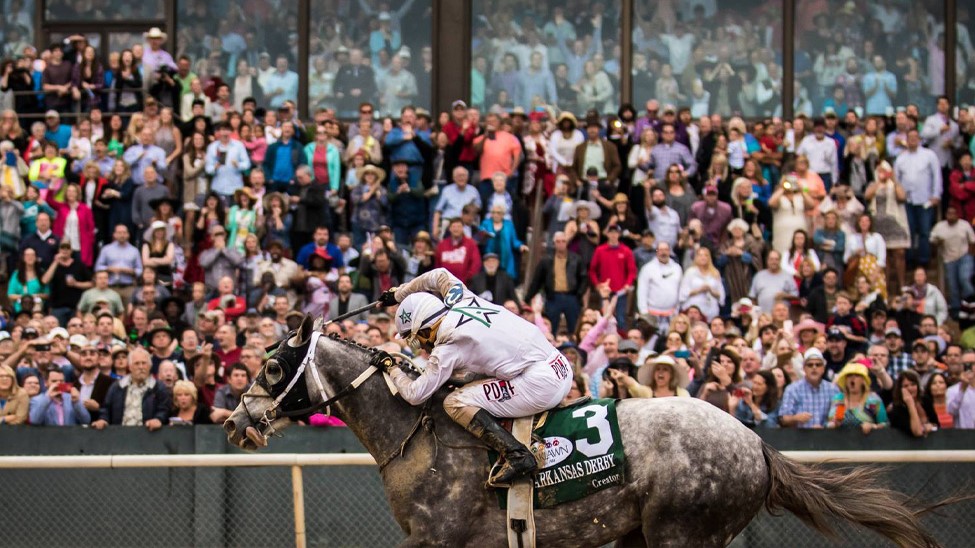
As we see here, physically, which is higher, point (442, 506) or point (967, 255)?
point (967, 255)

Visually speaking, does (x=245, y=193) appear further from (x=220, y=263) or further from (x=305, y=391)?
(x=305, y=391)

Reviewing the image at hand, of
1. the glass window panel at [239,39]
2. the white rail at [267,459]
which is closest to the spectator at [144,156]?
the glass window panel at [239,39]

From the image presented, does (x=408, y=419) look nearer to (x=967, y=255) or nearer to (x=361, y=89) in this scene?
(x=967, y=255)

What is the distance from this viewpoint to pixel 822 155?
67.7 ft

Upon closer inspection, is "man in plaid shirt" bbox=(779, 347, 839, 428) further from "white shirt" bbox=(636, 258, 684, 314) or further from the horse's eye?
the horse's eye

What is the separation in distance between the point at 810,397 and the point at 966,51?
36.3 feet

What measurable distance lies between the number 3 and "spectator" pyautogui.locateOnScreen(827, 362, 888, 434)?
481 cm

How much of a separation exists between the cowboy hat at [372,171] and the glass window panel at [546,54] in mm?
4116

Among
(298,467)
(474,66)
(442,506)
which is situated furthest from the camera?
(474,66)

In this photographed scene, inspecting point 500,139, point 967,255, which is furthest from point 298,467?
point 967,255

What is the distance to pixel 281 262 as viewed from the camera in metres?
18.8

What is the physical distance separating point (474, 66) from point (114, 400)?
11.0 metres

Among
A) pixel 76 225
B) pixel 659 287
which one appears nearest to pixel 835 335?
pixel 659 287

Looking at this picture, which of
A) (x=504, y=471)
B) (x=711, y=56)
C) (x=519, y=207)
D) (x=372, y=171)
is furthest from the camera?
(x=711, y=56)
